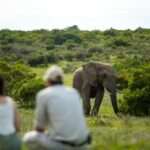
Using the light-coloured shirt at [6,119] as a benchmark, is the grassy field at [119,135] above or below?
below

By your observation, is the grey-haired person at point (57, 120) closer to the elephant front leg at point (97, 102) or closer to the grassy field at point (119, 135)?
the grassy field at point (119, 135)

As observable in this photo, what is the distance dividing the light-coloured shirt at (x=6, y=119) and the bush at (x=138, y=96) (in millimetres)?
17103

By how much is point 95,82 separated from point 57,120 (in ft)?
62.0

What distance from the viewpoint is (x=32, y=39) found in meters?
93.5

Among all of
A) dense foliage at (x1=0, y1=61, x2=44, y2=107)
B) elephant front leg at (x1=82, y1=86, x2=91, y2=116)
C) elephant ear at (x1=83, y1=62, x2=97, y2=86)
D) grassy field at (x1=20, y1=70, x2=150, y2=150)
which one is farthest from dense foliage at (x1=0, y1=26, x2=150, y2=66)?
grassy field at (x1=20, y1=70, x2=150, y2=150)

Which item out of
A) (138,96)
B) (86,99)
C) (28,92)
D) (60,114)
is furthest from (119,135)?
(28,92)

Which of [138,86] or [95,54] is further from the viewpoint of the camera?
[95,54]

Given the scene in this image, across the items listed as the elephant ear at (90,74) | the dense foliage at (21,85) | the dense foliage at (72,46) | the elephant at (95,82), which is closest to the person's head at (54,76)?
the elephant at (95,82)

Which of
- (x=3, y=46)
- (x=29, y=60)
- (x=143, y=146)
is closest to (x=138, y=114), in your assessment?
(x=143, y=146)

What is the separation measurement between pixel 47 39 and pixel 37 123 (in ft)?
268

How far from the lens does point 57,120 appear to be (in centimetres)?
1053

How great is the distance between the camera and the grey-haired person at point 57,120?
1052 cm

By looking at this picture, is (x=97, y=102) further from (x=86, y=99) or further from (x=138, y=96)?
(x=138, y=96)

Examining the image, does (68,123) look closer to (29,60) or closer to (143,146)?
(143,146)
